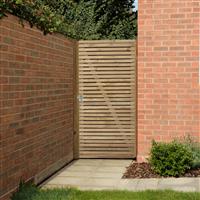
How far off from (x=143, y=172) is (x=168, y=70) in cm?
192

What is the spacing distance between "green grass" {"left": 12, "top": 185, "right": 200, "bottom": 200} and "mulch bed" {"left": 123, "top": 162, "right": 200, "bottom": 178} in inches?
53.6

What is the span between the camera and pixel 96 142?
9961 millimetres

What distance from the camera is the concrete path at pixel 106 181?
7.21 m

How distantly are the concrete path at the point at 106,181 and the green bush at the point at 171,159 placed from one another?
22 cm

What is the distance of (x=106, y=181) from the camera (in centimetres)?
775

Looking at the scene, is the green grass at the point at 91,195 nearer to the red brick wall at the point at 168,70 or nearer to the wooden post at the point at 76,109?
the red brick wall at the point at 168,70

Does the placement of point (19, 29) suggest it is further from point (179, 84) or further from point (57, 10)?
point (57, 10)

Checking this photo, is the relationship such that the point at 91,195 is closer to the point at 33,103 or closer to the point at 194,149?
the point at 33,103

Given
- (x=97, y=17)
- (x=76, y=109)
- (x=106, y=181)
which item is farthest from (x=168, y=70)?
(x=97, y=17)

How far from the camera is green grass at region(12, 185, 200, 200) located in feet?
20.7

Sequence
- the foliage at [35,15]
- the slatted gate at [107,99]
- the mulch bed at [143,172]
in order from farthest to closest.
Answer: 1. the slatted gate at [107,99]
2. the mulch bed at [143,172]
3. the foliage at [35,15]

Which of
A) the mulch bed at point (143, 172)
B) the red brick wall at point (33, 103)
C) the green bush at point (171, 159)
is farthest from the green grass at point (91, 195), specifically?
the mulch bed at point (143, 172)

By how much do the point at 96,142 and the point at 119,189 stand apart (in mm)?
2925

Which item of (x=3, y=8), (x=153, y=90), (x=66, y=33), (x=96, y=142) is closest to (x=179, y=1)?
(x=153, y=90)
